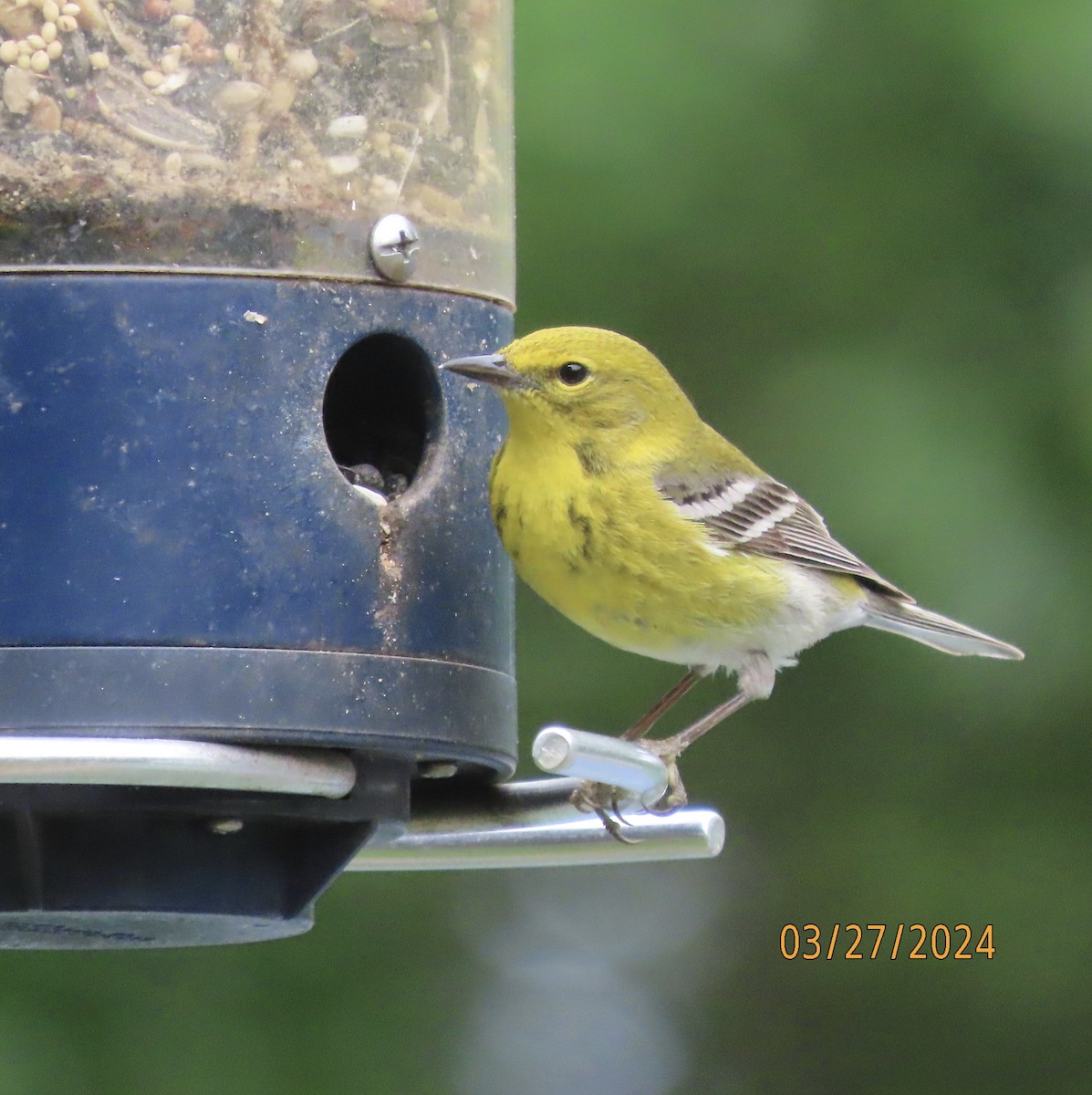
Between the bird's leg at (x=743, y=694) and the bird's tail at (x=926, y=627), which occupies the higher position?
the bird's leg at (x=743, y=694)

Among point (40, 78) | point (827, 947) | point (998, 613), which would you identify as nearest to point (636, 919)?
point (827, 947)

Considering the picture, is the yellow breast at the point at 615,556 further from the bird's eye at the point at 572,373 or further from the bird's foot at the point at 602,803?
the bird's foot at the point at 602,803

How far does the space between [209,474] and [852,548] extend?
2.32 metres

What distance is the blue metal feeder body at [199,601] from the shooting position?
3521 millimetres

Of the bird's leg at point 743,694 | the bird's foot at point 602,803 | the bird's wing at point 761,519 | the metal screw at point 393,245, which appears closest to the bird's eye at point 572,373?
the bird's wing at point 761,519

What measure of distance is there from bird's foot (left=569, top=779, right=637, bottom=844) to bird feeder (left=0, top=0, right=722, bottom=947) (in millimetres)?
249

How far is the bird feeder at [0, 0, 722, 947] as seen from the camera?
3.54 metres

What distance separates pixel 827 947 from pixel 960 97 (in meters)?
2.48

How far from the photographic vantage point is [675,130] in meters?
5.37

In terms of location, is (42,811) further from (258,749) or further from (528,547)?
(528,547)

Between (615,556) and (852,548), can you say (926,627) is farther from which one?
(615,556)

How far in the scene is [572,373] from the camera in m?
4.45

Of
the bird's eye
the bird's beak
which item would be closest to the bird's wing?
the bird's eye

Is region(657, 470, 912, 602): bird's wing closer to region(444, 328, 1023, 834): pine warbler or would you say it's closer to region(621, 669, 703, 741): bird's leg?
region(444, 328, 1023, 834): pine warbler
